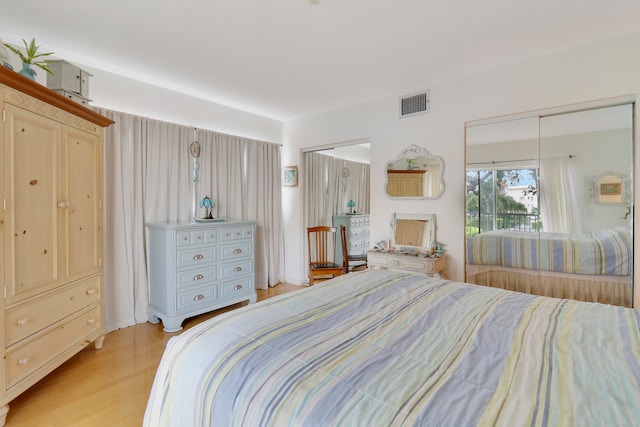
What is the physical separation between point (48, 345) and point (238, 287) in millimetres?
1749

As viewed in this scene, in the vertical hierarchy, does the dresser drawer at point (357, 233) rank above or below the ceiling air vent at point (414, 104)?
below

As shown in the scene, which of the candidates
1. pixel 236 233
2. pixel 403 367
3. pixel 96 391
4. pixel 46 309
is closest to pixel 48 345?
pixel 46 309

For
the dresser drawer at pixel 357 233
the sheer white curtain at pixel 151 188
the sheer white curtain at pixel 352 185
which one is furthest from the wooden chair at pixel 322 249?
the sheer white curtain at pixel 151 188

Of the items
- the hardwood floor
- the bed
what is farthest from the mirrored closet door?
the hardwood floor

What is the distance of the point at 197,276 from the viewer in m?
3.03

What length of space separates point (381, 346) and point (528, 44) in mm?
2732

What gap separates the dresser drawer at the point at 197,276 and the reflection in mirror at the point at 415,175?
2199mm

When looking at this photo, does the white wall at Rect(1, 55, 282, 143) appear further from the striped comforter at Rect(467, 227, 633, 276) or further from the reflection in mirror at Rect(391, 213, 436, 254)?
the striped comforter at Rect(467, 227, 633, 276)

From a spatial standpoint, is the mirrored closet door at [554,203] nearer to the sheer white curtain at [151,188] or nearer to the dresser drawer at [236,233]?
the dresser drawer at [236,233]

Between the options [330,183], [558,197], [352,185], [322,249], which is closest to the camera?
[558,197]

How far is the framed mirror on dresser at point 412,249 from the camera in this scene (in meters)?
2.93

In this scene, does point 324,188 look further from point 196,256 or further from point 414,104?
point 196,256

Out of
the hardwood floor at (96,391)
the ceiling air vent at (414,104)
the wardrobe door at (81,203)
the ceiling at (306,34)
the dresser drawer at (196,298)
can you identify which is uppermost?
the ceiling at (306,34)

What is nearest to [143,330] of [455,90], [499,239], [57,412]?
[57,412]
